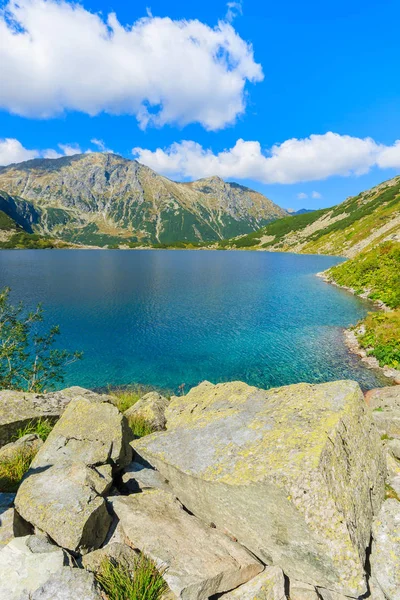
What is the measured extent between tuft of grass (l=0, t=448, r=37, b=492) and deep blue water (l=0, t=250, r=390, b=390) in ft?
80.2

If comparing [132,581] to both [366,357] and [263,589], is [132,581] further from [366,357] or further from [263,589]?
[366,357]

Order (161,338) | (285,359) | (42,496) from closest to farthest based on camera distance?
(42,496) < (285,359) < (161,338)

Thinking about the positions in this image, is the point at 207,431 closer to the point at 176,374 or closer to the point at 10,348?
the point at 10,348

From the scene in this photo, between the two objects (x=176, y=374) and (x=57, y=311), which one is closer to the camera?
(x=176, y=374)

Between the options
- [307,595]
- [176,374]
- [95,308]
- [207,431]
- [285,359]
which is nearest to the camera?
[307,595]

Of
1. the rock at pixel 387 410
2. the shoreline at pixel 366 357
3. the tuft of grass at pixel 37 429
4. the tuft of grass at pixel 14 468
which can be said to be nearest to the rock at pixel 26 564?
the tuft of grass at pixel 14 468

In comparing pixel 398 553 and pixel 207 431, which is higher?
pixel 207 431

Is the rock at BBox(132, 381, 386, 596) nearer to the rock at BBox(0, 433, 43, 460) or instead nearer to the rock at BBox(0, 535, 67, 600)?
the rock at BBox(0, 433, 43, 460)

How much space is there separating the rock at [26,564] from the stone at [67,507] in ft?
1.26

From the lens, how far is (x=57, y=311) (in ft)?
213

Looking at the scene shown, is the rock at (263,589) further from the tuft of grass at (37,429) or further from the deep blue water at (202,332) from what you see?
the deep blue water at (202,332)

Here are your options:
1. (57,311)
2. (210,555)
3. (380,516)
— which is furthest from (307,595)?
(57,311)

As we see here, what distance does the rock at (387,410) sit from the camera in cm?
1722

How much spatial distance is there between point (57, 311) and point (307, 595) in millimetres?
66927
